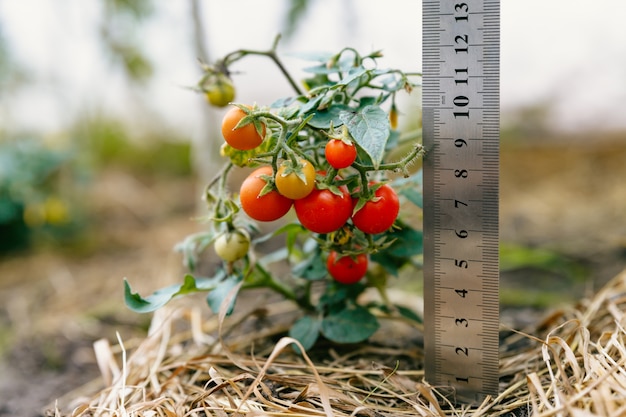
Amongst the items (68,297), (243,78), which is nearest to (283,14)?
(243,78)

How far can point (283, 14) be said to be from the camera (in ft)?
8.19

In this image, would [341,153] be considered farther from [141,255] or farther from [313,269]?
[141,255]

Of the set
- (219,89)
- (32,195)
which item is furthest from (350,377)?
(32,195)

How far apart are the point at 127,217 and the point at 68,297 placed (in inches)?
38.3

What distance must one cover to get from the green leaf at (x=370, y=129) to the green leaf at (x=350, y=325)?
350mm

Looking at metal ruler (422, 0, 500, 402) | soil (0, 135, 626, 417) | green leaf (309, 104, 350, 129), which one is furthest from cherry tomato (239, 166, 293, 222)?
soil (0, 135, 626, 417)

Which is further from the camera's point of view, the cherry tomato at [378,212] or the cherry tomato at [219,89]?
the cherry tomato at [219,89]

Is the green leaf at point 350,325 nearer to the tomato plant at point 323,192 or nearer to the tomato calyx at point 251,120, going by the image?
the tomato plant at point 323,192

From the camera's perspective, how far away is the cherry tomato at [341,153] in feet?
2.37

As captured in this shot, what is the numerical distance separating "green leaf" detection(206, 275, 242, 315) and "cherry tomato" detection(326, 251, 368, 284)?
0.17 metres

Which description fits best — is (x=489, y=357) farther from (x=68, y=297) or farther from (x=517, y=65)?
(x=517, y=65)

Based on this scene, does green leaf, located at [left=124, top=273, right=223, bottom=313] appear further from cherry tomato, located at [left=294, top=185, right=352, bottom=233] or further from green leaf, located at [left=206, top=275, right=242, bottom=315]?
cherry tomato, located at [left=294, top=185, right=352, bottom=233]

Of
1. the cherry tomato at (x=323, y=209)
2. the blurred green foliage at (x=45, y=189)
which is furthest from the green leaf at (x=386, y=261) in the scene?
the blurred green foliage at (x=45, y=189)

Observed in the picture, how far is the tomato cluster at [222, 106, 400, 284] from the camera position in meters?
0.73
